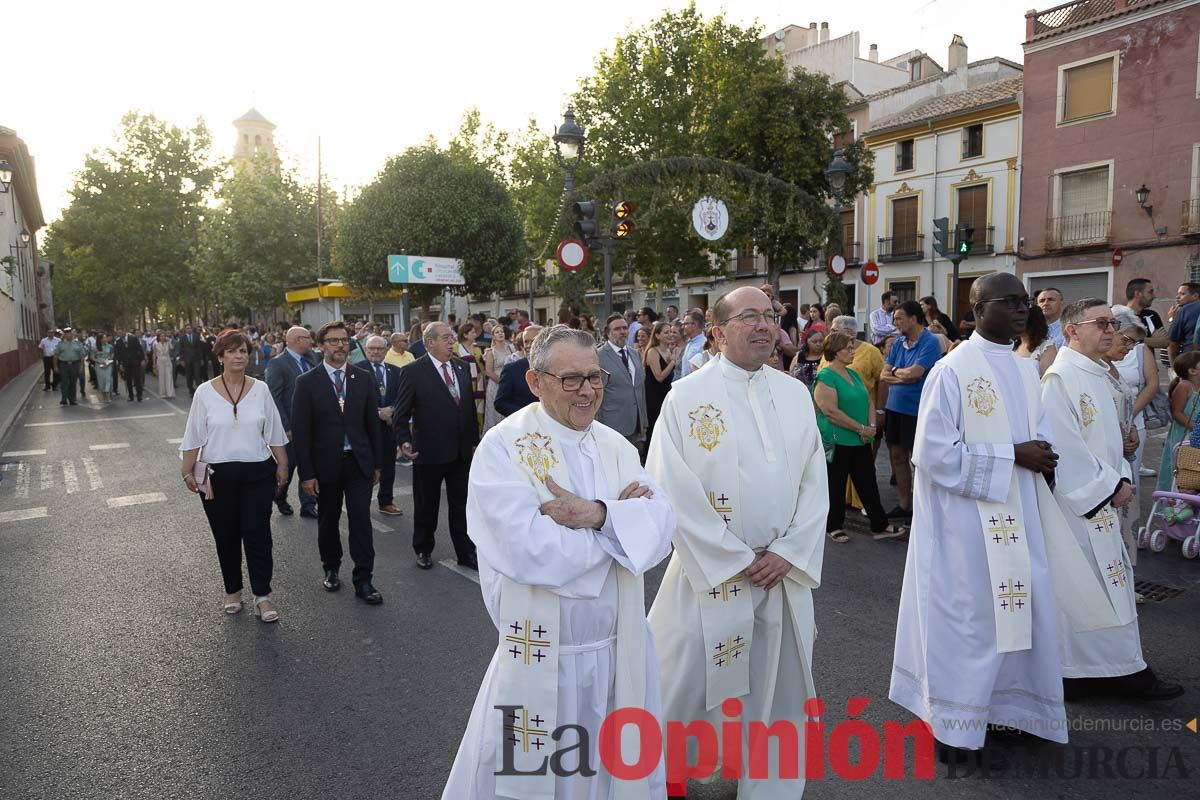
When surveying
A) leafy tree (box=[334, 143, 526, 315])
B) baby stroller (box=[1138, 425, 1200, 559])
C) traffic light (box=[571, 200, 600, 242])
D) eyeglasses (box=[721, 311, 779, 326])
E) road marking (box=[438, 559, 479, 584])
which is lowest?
road marking (box=[438, 559, 479, 584])

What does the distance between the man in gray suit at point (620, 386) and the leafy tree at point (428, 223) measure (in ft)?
88.7

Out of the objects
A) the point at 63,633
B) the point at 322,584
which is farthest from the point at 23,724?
the point at 322,584

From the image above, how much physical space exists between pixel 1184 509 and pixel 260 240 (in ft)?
134

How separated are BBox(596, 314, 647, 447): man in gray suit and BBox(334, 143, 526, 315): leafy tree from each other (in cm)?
2703

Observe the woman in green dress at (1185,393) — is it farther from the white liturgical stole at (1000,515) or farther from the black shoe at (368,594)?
the black shoe at (368,594)

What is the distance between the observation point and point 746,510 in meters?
3.06

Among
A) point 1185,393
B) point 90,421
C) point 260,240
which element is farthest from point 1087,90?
point 260,240

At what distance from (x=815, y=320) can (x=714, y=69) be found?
18.9 m

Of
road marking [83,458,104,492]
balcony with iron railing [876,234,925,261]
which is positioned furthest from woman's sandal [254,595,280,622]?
balcony with iron railing [876,234,925,261]

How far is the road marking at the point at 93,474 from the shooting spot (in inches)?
381

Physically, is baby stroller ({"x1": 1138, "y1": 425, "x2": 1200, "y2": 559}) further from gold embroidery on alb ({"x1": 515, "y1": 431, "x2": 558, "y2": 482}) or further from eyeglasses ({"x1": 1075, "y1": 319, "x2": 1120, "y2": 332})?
gold embroidery on alb ({"x1": 515, "y1": 431, "x2": 558, "y2": 482})

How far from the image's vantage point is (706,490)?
307 cm

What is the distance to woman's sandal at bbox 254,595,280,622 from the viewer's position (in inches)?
200

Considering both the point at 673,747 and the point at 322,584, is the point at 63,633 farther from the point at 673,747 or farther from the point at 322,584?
the point at 673,747
